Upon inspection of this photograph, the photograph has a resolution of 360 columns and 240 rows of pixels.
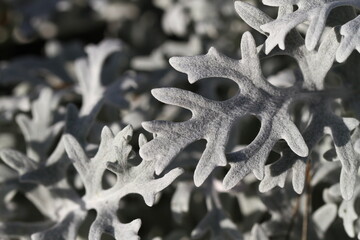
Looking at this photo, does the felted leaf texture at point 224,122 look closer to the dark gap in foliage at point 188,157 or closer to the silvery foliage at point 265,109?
the silvery foliage at point 265,109

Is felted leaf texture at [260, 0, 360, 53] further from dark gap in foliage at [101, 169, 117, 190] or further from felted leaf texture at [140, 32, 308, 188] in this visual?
dark gap in foliage at [101, 169, 117, 190]

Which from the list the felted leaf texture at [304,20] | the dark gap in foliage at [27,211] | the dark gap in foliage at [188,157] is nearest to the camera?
the felted leaf texture at [304,20]

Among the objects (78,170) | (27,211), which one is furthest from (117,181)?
(27,211)

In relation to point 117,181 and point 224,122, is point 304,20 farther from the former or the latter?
point 117,181

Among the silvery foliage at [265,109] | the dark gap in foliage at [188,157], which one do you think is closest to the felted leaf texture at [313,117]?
the silvery foliage at [265,109]

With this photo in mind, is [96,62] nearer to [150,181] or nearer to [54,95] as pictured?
[54,95]

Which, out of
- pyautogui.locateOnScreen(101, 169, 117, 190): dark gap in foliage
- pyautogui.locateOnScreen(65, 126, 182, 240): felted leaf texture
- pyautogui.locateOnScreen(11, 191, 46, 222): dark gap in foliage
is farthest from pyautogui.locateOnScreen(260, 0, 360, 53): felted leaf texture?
pyautogui.locateOnScreen(11, 191, 46, 222): dark gap in foliage

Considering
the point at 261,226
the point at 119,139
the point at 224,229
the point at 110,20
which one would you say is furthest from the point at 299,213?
the point at 110,20
